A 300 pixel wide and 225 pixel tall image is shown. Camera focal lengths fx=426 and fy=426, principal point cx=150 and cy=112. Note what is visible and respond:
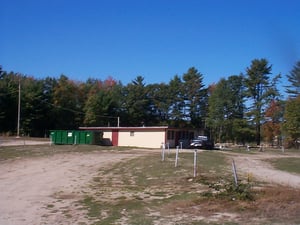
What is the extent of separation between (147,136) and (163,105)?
45661 mm

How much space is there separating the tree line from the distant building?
2767 cm

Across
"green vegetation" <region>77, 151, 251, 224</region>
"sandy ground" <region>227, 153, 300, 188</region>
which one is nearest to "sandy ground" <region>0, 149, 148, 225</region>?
"green vegetation" <region>77, 151, 251, 224</region>

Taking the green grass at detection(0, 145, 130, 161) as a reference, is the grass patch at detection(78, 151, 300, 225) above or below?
below

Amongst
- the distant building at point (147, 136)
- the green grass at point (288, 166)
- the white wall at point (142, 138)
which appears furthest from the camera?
the white wall at point (142, 138)

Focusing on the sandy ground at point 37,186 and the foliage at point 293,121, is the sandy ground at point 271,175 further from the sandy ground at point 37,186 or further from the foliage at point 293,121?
the foliage at point 293,121

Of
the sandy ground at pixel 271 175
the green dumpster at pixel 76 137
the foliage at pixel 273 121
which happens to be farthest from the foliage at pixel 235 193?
the foliage at pixel 273 121

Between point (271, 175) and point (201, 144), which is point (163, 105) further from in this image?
point (271, 175)

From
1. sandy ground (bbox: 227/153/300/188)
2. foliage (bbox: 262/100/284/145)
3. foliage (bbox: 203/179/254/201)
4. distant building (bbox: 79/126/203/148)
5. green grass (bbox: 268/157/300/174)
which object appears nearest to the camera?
foliage (bbox: 203/179/254/201)

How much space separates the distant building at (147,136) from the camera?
5041cm

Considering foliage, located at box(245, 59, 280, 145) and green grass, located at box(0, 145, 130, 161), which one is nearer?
green grass, located at box(0, 145, 130, 161)

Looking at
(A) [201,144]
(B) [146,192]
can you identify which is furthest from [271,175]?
(A) [201,144]

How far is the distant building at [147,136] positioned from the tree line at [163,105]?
2767 cm

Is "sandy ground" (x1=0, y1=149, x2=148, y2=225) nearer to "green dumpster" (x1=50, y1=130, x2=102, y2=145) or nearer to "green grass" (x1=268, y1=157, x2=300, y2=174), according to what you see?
"green grass" (x1=268, y1=157, x2=300, y2=174)

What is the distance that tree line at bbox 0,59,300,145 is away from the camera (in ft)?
262
